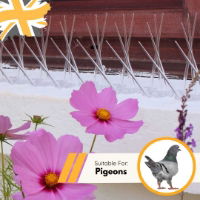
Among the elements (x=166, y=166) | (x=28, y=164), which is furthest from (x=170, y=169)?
(x=28, y=164)

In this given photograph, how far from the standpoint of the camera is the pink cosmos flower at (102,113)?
0.19m

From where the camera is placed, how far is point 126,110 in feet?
0.67

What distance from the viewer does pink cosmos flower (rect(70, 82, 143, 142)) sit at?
19 cm

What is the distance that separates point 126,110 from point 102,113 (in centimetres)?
1

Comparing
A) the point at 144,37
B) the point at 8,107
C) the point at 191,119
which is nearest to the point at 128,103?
the point at 191,119

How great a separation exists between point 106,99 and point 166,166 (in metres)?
0.07

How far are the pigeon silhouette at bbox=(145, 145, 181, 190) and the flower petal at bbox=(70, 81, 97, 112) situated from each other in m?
0.07

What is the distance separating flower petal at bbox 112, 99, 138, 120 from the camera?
0.20 m

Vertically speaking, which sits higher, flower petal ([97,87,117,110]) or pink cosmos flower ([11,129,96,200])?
flower petal ([97,87,117,110])

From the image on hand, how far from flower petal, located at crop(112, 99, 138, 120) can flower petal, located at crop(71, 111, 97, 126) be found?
13 mm

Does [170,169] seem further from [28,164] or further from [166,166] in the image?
[28,164]

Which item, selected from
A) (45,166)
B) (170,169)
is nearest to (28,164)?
(45,166)

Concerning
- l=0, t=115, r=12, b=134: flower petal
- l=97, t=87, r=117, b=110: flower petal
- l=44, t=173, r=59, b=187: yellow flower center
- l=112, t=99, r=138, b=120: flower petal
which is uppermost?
l=97, t=87, r=117, b=110: flower petal

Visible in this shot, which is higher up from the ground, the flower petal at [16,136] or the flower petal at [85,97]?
the flower petal at [85,97]
